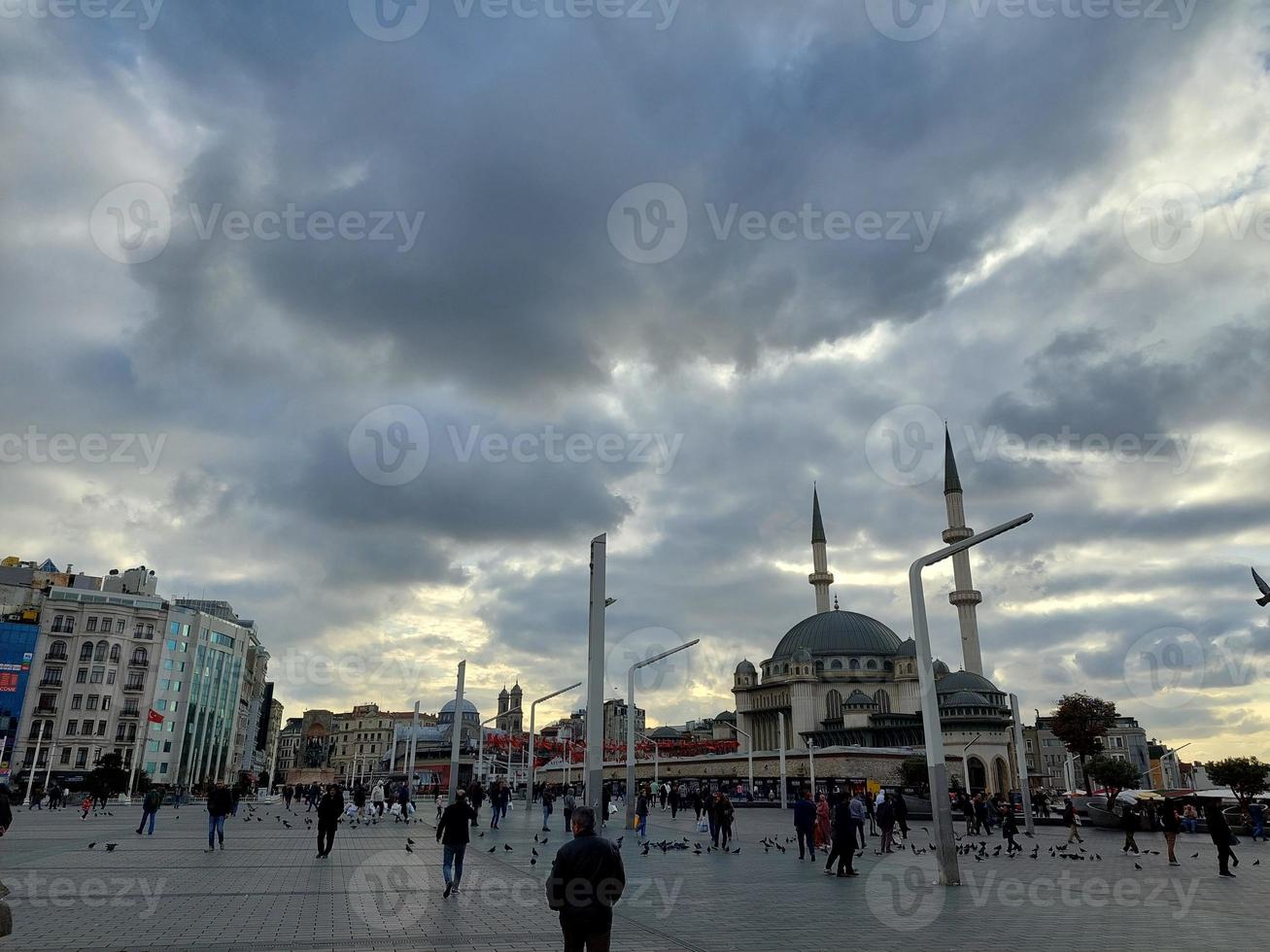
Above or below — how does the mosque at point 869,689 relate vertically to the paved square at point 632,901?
above

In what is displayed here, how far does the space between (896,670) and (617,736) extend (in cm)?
8403

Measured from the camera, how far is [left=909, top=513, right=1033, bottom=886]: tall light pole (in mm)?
15977

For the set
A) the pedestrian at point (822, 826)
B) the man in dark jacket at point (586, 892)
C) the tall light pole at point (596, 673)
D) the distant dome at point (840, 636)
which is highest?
the distant dome at point (840, 636)

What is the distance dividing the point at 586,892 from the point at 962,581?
92.7 meters

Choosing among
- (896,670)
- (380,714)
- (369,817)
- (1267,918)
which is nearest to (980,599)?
(896,670)

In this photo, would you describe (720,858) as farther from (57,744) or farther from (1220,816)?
(57,744)

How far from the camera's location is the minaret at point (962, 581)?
91.6m

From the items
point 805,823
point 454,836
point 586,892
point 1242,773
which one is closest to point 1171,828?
point 805,823

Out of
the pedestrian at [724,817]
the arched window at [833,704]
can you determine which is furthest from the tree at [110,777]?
the arched window at [833,704]

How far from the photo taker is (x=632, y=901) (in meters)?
13.9

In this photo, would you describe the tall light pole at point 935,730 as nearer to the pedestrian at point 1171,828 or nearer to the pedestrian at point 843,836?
the pedestrian at point 843,836

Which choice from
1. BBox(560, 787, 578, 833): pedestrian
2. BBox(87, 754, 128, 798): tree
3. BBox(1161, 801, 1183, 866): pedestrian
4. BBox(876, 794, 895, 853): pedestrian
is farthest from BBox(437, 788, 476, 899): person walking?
BBox(87, 754, 128, 798): tree

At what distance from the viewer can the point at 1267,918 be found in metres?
12.6

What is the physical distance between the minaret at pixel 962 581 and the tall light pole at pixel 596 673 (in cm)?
7876
